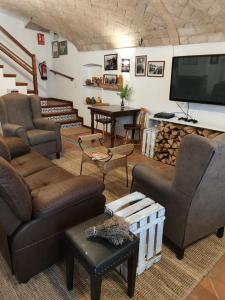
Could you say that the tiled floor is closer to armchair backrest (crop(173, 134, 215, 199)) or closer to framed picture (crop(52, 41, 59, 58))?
armchair backrest (crop(173, 134, 215, 199))

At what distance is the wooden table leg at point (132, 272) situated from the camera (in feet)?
4.71

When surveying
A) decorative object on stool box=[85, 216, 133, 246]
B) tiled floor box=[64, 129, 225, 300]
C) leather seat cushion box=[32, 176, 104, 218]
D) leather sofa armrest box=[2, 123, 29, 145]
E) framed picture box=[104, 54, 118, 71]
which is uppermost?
framed picture box=[104, 54, 118, 71]

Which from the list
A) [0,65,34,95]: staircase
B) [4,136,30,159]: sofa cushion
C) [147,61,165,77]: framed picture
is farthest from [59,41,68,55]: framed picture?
[4,136,30,159]: sofa cushion

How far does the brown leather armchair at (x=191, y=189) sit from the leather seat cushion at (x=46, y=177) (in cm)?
72

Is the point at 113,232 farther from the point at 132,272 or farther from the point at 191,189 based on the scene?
the point at 191,189

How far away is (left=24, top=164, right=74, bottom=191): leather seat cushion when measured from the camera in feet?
7.00

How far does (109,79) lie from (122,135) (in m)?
1.29

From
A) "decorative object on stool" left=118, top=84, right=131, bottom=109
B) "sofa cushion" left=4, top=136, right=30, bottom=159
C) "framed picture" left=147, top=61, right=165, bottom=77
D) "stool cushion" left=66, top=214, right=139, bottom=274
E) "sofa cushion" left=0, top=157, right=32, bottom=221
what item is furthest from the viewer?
"decorative object on stool" left=118, top=84, right=131, bottom=109

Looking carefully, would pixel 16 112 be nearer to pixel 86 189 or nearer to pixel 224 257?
pixel 86 189

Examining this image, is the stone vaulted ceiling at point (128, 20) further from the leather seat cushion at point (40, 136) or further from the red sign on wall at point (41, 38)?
the leather seat cushion at point (40, 136)

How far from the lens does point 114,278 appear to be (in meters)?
1.71

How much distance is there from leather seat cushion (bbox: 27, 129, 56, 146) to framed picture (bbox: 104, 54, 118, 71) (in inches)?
84.9

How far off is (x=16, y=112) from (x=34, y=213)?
296cm

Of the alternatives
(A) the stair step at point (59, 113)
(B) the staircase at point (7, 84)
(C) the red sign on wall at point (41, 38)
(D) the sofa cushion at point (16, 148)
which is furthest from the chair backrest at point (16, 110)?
(C) the red sign on wall at point (41, 38)
